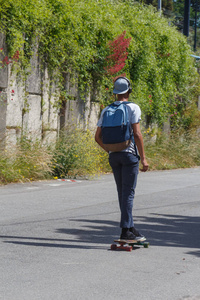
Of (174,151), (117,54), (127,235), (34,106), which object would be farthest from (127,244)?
(174,151)

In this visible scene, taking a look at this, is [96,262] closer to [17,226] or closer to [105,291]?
[105,291]

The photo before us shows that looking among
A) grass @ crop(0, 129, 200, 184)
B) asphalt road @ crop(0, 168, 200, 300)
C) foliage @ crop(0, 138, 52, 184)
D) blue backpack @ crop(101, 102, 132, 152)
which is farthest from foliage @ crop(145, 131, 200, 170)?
blue backpack @ crop(101, 102, 132, 152)

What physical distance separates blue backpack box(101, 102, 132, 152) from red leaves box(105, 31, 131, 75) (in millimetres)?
11199

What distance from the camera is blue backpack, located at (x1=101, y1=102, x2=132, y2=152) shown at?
6.55 meters

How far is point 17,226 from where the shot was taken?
26.3 ft

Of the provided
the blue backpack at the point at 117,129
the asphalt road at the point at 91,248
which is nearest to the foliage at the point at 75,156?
the asphalt road at the point at 91,248

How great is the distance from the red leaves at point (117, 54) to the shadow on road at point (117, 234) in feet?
29.8

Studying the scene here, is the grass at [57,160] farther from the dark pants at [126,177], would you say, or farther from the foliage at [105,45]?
the dark pants at [126,177]

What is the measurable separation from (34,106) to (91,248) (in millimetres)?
8873

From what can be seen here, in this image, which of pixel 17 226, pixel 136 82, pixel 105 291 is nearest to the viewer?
pixel 105 291

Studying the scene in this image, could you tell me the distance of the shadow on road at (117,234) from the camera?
6.98 m

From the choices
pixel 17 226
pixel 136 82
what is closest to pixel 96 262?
pixel 17 226

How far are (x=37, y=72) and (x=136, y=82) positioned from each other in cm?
525

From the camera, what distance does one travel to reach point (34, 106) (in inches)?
598
